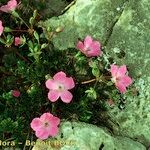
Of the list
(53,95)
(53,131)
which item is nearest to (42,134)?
(53,131)

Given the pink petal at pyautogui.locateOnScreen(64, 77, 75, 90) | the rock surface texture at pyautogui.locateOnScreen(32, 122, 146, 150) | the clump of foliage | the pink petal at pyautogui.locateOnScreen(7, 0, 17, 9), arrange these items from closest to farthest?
the rock surface texture at pyautogui.locateOnScreen(32, 122, 146, 150) < the pink petal at pyautogui.locateOnScreen(64, 77, 75, 90) < the clump of foliage < the pink petal at pyautogui.locateOnScreen(7, 0, 17, 9)

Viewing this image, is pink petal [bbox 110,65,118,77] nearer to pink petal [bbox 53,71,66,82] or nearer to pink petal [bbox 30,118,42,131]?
pink petal [bbox 53,71,66,82]

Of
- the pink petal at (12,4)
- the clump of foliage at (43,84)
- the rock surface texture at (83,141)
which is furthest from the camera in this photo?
the pink petal at (12,4)

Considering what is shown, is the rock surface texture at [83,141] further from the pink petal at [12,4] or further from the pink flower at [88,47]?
the pink petal at [12,4]

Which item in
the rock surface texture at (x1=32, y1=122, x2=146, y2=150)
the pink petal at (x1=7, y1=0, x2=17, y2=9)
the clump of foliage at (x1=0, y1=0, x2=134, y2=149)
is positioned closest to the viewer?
the rock surface texture at (x1=32, y1=122, x2=146, y2=150)

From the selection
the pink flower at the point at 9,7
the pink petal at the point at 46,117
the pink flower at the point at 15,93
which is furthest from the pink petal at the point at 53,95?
the pink flower at the point at 9,7

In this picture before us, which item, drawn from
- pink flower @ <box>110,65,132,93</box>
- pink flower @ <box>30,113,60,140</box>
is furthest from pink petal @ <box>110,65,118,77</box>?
pink flower @ <box>30,113,60,140</box>

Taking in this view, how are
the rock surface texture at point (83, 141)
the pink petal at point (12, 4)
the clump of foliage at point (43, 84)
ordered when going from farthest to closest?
1. the pink petal at point (12, 4)
2. the clump of foliage at point (43, 84)
3. the rock surface texture at point (83, 141)

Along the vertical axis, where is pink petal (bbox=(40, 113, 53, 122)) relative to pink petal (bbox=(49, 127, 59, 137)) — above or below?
above
